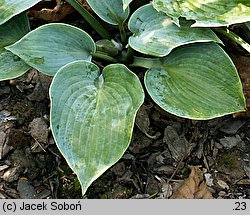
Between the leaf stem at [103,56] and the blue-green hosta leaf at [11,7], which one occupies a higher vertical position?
the blue-green hosta leaf at [11,7]

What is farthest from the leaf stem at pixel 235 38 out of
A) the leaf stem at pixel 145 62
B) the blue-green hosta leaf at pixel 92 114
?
the blue-green hosta leaf at pixel 92 114

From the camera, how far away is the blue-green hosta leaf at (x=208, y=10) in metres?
1.41

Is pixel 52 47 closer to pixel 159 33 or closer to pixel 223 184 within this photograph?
pixel 159 33

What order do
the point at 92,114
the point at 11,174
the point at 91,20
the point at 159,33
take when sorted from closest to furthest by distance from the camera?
the point at 92,114 → the point at 159,33 → the point at 11,174 → the point at 91,20

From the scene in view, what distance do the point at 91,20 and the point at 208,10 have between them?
449 millimetres

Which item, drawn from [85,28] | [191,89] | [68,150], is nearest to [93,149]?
[68,150]

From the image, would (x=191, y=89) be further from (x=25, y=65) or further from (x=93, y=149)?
(x=25, y=65)

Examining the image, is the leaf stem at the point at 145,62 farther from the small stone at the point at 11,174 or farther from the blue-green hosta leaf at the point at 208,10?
the small stone at the point at 11,174

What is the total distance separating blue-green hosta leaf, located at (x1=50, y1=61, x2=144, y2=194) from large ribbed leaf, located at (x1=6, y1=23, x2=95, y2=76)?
3.2 inches

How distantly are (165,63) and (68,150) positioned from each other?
439 millimetres

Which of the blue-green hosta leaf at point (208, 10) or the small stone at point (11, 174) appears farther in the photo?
the small stone at point (11, 174)

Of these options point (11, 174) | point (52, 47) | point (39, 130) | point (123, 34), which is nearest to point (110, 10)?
point (123, 34)

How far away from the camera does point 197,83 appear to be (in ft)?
4.80

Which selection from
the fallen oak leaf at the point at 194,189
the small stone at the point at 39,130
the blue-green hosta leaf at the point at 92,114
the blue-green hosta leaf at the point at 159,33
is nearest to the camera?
the blue-green hosta leaf at the point at 92,114
